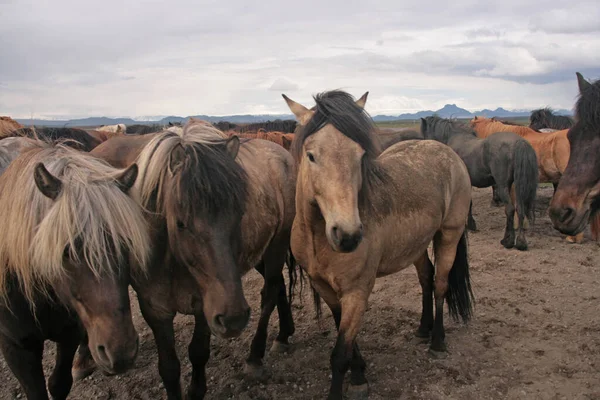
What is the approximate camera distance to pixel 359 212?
3.15 meters

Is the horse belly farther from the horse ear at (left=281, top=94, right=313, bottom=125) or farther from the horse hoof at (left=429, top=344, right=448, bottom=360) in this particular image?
the horse ear at (left=281, top=94, right=313, bottom=125)

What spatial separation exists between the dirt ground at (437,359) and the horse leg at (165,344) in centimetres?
66

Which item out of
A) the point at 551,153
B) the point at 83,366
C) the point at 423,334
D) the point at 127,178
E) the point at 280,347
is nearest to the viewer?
the point at 127,178

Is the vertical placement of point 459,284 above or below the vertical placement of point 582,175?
below

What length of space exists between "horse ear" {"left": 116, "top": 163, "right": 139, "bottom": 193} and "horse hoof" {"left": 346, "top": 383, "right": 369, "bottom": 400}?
2.41m

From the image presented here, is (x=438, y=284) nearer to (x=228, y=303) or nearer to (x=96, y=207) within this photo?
(x=228, y=303)

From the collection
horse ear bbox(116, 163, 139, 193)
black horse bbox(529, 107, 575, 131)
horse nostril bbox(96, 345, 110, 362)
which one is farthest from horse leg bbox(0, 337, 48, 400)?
black horse bbox(529, 107, 575, 131)

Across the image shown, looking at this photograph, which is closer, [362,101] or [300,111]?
[300,111]

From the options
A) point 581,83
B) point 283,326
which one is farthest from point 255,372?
point 581,83

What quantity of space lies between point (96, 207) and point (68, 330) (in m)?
1.08

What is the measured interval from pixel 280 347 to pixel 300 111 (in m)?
2.40

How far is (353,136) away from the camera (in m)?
2.87

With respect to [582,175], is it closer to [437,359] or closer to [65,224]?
[437,359]

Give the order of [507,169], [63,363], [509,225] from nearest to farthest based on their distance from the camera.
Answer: [63,363], [509,225], [507,169]
